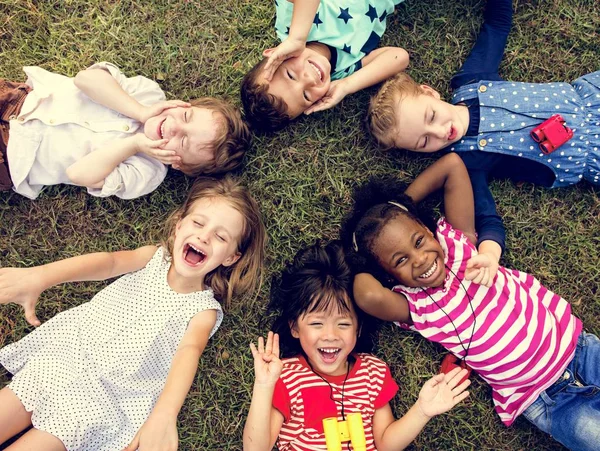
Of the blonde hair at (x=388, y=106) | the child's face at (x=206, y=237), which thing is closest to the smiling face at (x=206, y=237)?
the child's face at (x=206, y=237)

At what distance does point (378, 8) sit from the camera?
9.81 feet

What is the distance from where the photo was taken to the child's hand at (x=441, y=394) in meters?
2.62

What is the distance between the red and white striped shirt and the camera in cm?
288

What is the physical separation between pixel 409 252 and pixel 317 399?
0.93m

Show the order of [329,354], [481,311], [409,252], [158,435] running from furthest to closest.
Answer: [481,311] → [329,354] → [409,252] → [158,435]

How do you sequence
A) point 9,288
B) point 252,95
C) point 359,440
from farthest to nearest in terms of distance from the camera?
1. point 252,95
2. point 359,440
3. point 9,288

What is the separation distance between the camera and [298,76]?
9.27 feet

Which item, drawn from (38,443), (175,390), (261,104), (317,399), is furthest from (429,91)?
(38,443)

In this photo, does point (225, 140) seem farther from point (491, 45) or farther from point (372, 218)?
point (491, 45)

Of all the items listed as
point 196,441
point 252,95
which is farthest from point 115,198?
point 196,441

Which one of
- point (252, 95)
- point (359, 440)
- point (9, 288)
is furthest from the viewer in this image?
point (252, 95)

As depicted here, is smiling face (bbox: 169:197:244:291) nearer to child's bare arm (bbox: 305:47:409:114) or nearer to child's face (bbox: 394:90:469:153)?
child's bare arm (bbox: 305:47:409:114)

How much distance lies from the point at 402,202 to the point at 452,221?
0.30 meters

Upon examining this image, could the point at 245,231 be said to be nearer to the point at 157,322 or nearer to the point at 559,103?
the point at 157,322
